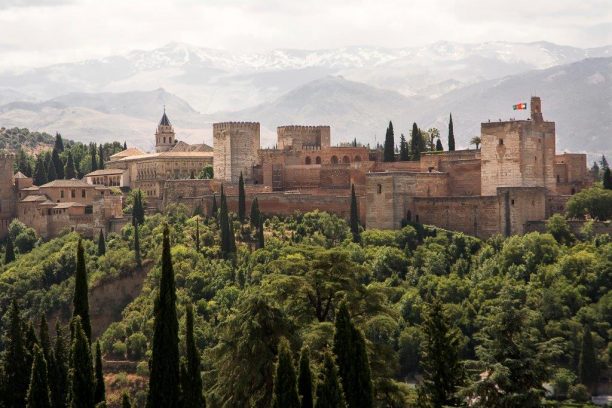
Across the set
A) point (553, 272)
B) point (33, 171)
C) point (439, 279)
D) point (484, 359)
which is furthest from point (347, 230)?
point (484, 359)

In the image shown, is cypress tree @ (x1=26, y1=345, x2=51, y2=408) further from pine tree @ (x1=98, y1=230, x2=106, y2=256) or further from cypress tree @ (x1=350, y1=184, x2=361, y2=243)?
pine tree @ (x1=98, y1=230, x2=106, y2=256)

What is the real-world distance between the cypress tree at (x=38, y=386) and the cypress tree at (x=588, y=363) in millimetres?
27094

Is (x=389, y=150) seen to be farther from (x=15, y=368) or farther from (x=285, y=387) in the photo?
(x=285, y=387)

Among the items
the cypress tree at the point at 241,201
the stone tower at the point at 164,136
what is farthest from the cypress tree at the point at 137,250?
the stone tower at the point at 164,136

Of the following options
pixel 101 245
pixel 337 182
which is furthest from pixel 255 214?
pixel 101 245

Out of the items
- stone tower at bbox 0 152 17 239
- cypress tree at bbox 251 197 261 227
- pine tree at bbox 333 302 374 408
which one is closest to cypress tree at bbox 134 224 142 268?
cypress tree at bbox 251 197 261 227

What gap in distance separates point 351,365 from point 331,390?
1715 mm

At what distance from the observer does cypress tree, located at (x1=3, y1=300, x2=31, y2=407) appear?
112 ft

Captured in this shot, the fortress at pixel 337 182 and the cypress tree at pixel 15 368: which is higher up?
the fortress at pixel 337 182

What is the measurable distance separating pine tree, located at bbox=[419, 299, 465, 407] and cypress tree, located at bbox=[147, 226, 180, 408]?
20.2ft

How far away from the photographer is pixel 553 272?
58.2 meters

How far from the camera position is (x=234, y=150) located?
7694 cm

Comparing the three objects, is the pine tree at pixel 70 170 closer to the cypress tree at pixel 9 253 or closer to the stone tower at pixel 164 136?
the stone tower at pixel 164 136

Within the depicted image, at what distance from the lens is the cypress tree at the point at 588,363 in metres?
53.3
